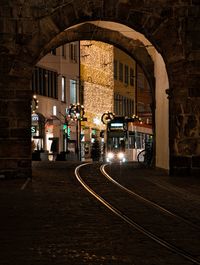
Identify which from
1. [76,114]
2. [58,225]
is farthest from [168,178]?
[76,114]

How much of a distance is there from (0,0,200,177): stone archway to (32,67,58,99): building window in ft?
101

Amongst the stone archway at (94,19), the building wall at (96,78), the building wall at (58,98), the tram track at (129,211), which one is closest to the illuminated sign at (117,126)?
the building wall at (58,98)

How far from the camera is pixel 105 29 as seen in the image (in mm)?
38844

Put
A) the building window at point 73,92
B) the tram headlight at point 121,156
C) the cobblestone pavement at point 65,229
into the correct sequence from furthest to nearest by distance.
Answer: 1. the building window at point 73,92
2. the tram headlight at point 121,156
3. the cobblestone pavement at point 65,229

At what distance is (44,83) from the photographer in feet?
196

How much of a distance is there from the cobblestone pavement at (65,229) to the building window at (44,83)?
121 ft

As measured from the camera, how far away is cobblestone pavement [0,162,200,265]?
9500mm

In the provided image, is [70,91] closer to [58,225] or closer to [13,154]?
[13,154]

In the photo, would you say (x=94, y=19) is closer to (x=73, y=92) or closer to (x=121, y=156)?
(x=121, y=156)

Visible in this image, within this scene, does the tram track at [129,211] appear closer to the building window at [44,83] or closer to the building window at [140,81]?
the building window at [44,83]

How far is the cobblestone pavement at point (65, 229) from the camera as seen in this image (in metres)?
9.50

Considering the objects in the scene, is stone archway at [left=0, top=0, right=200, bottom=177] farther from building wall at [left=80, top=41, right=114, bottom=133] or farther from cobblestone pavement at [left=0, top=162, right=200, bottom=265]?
building wall at [left=80, top=41, right=114, bottom=133]

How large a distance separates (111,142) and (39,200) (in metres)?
44.6

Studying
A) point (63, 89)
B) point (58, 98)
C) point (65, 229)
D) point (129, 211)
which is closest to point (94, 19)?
point (129, 211)
